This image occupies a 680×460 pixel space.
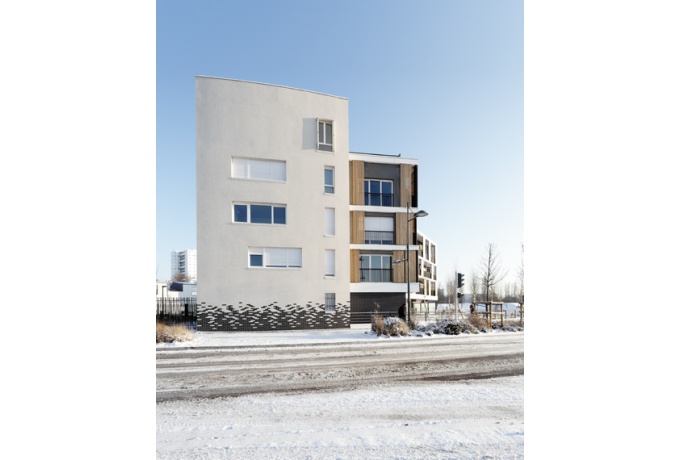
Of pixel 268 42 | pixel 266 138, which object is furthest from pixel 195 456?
pixel 266 138

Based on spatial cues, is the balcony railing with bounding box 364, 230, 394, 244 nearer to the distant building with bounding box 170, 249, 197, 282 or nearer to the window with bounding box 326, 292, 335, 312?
the window with bounding box 326, 292, 335, 312

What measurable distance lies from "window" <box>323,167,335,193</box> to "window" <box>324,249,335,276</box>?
2.13 m

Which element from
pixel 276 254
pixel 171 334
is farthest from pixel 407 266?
pixel 171 334

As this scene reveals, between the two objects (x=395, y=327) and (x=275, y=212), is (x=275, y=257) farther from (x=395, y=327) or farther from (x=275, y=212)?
(x=395, y=327)

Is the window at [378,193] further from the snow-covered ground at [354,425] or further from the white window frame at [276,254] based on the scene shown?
the snow-covered ground at [354,425]

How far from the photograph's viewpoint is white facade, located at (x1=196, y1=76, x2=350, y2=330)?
1161 cm

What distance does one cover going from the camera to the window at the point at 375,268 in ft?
45.7

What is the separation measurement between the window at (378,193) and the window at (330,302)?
152 inches

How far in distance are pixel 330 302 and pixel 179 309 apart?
4863 mm

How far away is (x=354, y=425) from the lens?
3064mm
